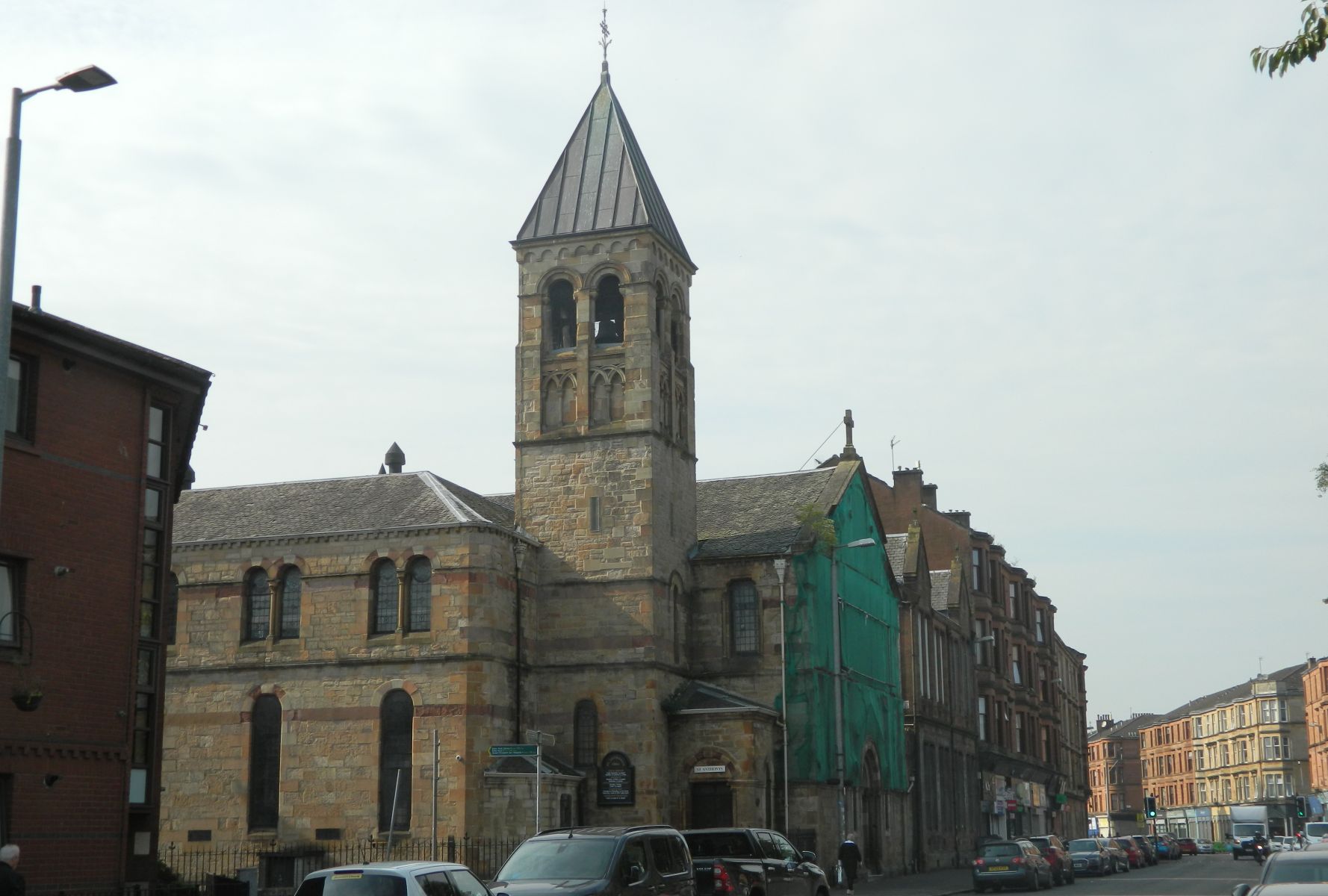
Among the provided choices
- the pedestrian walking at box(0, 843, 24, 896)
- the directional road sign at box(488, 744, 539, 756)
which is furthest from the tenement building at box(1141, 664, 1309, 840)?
the pedestrian walking at box(0, 843, 24, 896)

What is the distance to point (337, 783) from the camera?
4262cm

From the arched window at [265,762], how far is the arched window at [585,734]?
26.3 ft

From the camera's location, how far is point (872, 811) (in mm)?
52250

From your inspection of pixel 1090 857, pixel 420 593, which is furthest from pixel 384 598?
pixel 1090 857

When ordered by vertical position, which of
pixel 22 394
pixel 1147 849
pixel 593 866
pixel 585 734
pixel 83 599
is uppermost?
pixel 22 394

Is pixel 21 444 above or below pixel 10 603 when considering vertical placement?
above

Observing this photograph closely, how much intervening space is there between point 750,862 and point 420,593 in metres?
19.1

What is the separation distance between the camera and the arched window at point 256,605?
4462 centimetres

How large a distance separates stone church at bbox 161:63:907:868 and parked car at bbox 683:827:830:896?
12.4m

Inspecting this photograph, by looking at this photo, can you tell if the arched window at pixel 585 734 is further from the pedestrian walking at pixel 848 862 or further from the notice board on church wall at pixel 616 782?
the pedestrian walking at pixel 848 862

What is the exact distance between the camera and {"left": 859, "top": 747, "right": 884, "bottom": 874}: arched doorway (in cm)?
5128

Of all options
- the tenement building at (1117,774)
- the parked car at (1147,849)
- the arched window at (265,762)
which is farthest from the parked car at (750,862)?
the tenement building at (1117,774)

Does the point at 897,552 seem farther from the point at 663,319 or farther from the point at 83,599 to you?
the point at 83,599

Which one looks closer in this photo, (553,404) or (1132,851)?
(553,404)
